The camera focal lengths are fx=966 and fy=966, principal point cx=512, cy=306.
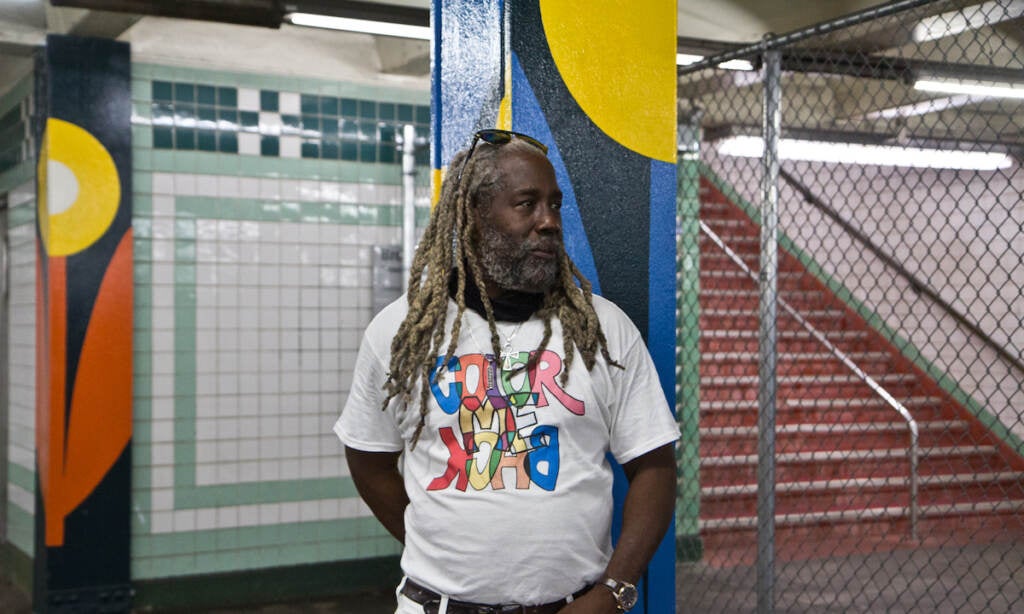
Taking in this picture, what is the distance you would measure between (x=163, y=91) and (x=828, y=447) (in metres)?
5.35

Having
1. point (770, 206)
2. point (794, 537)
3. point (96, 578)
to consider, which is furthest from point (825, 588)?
point (96, 578)

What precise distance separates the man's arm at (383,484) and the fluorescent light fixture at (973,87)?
193 inches

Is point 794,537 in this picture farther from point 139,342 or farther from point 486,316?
point 486,316

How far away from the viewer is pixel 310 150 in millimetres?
5426

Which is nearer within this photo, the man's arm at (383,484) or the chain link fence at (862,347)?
the man's arm at (383,484)

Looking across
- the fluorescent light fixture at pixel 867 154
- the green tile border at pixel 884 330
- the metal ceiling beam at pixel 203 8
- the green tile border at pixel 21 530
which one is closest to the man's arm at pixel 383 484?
the metal ceiling beam at pixel 203 8

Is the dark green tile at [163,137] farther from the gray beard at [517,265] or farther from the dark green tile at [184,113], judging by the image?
the gray beard at [517,265]

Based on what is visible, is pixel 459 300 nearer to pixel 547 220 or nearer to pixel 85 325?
pixel 547 220

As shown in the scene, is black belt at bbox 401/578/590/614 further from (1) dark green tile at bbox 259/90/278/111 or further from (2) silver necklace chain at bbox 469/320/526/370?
(1) dark green tile at bbox 259/90/278/111

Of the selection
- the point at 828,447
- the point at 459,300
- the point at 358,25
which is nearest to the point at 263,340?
the point at 358,25

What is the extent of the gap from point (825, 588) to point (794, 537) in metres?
1.07

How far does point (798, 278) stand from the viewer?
8.95 m

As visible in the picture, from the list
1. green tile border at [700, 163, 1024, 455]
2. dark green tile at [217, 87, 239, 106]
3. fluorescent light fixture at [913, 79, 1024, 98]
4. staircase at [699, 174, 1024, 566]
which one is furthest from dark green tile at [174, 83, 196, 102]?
green tile border at [700, 163, 1024, 455]

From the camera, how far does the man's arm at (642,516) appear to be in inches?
68.2
